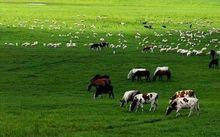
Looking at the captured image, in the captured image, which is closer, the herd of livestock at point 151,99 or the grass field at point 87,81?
the grass field at point 87,81

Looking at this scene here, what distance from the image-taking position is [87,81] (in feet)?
123

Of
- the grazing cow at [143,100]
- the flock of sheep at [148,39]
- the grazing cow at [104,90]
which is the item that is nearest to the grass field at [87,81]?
the flock of sheep at [148,39]

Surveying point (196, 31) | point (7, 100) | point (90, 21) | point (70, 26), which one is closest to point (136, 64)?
point (7, 100)

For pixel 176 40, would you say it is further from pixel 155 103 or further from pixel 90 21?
pixel 155 103

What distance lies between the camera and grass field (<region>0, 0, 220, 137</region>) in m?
23.2

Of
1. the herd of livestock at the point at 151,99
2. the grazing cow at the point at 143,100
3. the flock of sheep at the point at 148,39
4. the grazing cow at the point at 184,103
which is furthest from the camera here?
the flock of sheep at the point at 148,39

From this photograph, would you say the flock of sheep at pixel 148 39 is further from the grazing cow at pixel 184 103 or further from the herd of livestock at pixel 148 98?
the grazing cow at pixel 184 103

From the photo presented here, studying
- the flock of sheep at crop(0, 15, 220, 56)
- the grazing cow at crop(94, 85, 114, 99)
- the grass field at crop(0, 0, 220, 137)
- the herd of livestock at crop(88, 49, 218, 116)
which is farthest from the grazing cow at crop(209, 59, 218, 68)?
the grazing cow at crop(94, 85, 114, 99)

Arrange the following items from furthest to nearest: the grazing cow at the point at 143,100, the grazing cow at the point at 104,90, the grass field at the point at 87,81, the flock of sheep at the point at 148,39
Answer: the flock of sheep at the point at 148,39 → the grazing cow at the point at 104,90 → the grazing cow at the point at 143,100 → the grass field at the point at 87,81

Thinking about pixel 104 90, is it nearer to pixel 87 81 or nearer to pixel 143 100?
pixel 143 100

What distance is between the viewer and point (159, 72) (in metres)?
38.0

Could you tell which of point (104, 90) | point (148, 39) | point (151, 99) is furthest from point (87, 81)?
point (148, 39)

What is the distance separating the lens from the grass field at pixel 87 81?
2317 centimetres

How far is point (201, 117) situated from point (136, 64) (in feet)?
69.1
